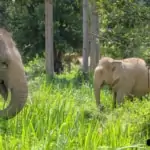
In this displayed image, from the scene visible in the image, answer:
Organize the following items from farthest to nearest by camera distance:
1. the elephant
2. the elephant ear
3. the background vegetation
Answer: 1. the elephant ear
2. the elephant
3. the background vegetation

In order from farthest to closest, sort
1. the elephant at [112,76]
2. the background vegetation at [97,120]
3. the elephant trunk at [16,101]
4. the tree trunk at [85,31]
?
the tree trunk at [85,31] → the elephant at [112,76] → the elephant trunk at [16,101] → the background vegetation at [97,120]

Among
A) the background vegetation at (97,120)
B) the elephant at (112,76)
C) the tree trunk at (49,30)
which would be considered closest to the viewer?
the background vegetation at (97,120)

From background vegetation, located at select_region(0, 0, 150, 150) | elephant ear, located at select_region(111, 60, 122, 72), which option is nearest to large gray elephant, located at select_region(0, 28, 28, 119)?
background vegetation, located at select_region(0, 0, 150, 150)

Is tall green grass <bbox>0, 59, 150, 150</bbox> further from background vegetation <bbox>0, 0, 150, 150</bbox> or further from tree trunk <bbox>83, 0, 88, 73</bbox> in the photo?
tree trunk <bbox>83, 0, 88, 73</bbox>

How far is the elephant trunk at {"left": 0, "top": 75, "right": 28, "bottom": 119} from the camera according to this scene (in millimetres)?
5602

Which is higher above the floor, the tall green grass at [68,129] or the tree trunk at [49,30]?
the tree trunk at [49,30]

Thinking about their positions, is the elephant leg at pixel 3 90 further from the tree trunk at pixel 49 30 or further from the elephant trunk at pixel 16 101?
the tree trunk at pixel 49 30

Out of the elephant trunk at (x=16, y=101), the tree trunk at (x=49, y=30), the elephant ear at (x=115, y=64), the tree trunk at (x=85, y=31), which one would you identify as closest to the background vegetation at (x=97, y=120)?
the elephant trunk at (x=16, y=101)

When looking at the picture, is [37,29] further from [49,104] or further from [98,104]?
[49,104]

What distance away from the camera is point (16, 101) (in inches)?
220

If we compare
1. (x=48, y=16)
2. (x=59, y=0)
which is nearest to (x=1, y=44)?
Answer: (x=48, y=16)

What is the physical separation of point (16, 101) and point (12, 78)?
10.9 inches

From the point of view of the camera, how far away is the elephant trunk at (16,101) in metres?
5.60

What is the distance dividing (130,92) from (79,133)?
19.0 feet
